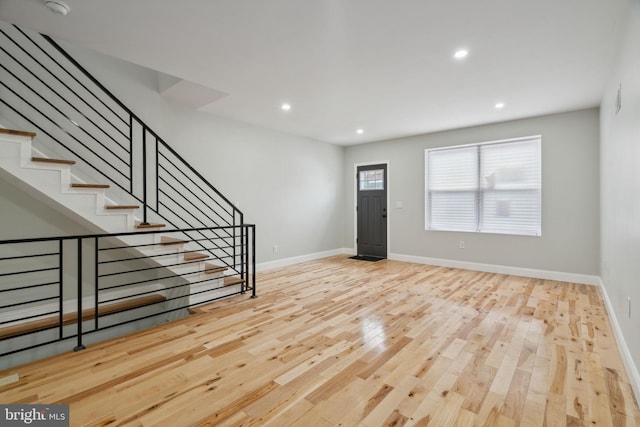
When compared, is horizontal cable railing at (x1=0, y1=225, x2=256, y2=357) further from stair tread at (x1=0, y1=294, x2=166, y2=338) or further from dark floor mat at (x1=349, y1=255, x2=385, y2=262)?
dark floor mat at (x1=349, y1=255, x2=385, y2=262)

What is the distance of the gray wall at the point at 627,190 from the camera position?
199 cm

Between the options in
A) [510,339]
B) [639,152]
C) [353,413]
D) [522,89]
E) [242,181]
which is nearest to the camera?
[353,413]

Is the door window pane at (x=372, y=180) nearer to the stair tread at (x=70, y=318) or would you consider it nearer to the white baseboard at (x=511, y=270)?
the white baseboard at (x=511, y=270)

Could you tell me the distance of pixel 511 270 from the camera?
5.11 m

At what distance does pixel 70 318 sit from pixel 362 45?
411 centimetres

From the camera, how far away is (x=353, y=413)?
174 centimetres

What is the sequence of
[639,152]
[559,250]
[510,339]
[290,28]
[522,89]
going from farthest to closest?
[559,250] → [522,89] → [510,339] → [290,28] → [639,152]

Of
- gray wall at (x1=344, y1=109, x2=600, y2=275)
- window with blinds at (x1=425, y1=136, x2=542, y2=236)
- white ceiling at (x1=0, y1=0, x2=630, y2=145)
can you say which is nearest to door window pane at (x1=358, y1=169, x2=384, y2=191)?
gray wall at (x1=344, y1=109, x2=600, y2=275)

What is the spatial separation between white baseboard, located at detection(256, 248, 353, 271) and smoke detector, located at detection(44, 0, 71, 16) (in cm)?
402

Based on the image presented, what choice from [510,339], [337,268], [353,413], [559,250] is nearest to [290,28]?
[353,413]

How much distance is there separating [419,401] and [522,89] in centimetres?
373

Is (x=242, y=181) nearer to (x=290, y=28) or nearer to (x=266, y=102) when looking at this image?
(x=266, y=102)

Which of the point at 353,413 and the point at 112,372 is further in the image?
the point at 112,372

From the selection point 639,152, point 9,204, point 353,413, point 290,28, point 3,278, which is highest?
point 290,28
